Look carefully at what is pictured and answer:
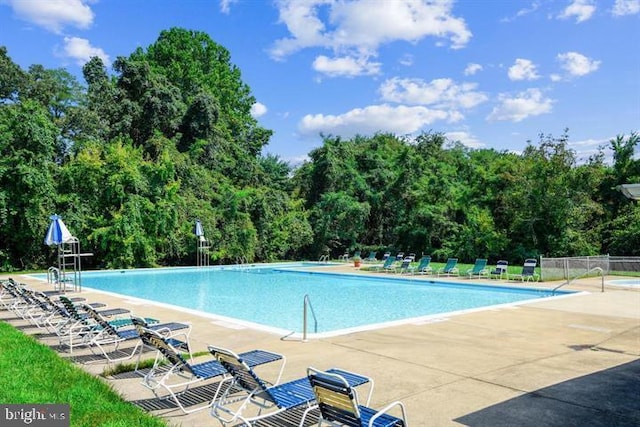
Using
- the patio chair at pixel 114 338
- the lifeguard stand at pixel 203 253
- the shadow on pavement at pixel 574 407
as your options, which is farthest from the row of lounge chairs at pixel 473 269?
the patio chair at pixel 114 338

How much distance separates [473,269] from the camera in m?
20.2

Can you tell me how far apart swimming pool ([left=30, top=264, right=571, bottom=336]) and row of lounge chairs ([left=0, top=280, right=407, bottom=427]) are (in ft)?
Result: 10.0

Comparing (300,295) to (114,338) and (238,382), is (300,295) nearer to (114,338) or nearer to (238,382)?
(114,338)

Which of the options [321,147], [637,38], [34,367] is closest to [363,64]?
[321,147]

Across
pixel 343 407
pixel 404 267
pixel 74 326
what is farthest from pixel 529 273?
pixel 343 407

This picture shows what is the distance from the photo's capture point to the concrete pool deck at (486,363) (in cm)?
496

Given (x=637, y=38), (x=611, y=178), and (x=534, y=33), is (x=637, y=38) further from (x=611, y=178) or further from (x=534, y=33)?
(x=611, y=178)

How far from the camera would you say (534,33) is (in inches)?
624

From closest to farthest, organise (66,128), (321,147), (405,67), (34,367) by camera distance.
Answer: (34,367)
(66,128)
(405,67)
(321,147)

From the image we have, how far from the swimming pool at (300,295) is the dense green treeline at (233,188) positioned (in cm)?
345

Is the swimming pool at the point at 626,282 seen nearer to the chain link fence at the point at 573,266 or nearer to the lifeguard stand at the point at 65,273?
the chain link fence at the point at 573,266

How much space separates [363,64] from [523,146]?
1188cm

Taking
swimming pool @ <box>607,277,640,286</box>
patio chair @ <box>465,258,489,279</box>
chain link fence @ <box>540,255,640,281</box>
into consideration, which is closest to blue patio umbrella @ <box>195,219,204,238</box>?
patio chair @ <box>465,258,489,279</box>

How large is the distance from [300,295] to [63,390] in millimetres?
12637
